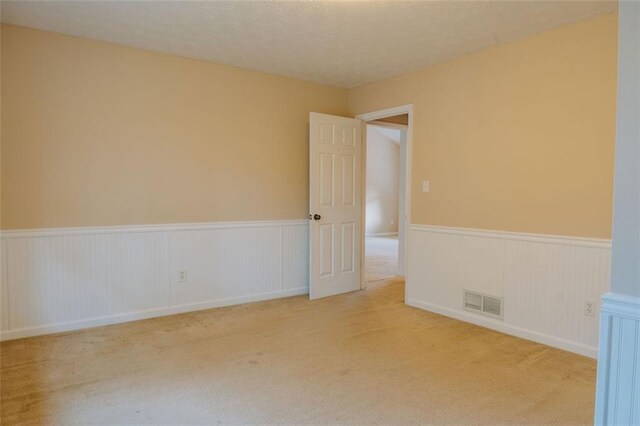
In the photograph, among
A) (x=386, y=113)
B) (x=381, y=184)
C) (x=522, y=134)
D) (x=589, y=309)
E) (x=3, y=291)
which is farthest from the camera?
(x=381, y=184)

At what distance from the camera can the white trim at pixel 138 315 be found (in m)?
3.23

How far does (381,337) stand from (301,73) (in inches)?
107

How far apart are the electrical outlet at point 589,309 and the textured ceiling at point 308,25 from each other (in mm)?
1998

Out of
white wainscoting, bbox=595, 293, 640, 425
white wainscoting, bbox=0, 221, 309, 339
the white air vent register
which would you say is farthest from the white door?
white wainscoting, bbox=595, 293, 640, 425

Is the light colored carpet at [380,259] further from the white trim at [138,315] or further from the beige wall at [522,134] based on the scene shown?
the beige wall at [522,134]

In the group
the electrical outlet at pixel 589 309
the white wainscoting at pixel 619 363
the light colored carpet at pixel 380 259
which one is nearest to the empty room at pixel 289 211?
the electrical outlet at pixel 589 309

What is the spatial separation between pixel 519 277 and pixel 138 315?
3273mm

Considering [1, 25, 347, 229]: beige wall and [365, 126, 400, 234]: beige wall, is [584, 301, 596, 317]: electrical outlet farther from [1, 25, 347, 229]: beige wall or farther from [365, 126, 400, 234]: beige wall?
[365, 126, 400, 234]: beige wall

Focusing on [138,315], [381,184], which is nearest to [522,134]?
[138,315]

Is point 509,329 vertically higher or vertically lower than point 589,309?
lower

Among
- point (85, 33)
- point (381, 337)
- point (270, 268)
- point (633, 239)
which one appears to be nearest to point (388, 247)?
point (270, 268)

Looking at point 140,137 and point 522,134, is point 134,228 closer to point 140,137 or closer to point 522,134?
point 140,137

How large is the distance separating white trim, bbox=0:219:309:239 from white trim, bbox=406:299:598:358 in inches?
65.6

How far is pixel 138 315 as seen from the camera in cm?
371
